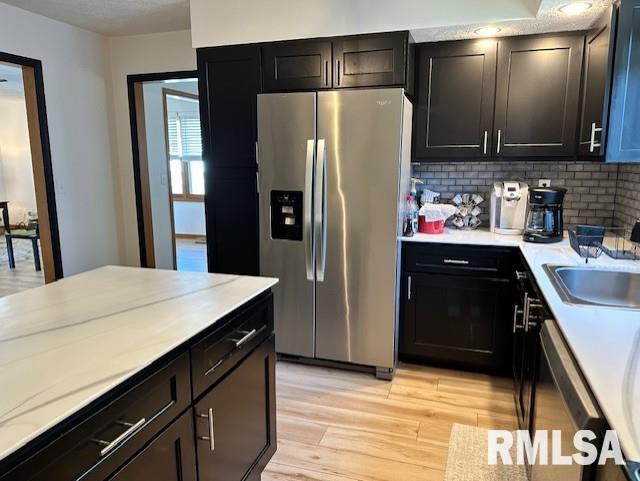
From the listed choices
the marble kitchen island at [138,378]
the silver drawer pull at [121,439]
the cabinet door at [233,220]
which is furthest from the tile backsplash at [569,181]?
the silver drawer pull at [121,439]

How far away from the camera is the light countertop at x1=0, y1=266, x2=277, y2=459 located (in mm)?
913

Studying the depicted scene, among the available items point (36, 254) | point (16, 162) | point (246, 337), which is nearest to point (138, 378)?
point (246, 337)

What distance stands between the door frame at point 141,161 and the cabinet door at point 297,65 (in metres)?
1.40

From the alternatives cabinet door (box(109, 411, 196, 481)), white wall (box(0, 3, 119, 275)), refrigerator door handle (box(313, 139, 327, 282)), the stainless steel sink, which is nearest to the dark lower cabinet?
refrigerator door handle (box(313, 139, 327, 282))

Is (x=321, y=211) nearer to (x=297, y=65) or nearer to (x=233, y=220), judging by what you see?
(x=233, y=220)

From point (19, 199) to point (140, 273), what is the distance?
7.73m

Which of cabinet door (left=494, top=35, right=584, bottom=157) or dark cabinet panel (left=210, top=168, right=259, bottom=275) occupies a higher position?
cabinet door (left=494, top=35, right=584, bottom=157)

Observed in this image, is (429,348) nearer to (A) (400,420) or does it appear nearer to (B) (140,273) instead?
(A) (400,420)

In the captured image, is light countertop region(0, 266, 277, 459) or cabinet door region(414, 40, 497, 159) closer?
light countertop region(0, 266, 277, 459)

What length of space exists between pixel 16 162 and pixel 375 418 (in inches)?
321

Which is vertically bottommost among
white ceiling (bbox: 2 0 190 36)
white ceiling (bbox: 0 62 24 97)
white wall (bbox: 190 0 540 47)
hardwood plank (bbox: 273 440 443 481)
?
hardwood plank (bbox: 273 440 443 481)

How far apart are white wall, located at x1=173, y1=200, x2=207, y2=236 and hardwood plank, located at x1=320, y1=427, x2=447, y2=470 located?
5.97m

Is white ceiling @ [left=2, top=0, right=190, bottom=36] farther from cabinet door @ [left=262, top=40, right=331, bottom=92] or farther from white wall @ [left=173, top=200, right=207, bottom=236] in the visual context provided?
white wall @ [left=173, top=200, right=207, bottom=236]

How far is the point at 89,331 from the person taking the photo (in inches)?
50.5
